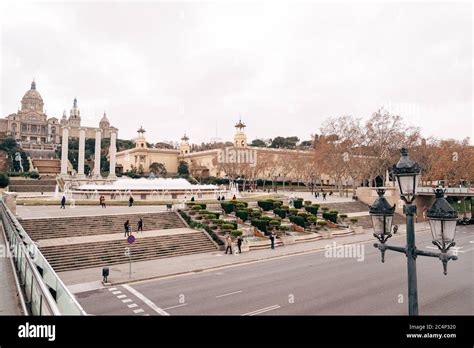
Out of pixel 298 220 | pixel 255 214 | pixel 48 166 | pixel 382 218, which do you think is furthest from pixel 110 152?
pixel 382 218

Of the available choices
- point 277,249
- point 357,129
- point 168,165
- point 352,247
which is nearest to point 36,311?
point 277,249

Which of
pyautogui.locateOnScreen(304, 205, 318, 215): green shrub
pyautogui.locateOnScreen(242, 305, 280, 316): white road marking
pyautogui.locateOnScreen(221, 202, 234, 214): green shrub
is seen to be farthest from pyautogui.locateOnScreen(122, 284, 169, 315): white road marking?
pyautogui.locateOnScreen(304, 205, 318, 215): green shrub

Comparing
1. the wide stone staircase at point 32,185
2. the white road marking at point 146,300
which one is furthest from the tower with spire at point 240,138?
the white road marking at point 146,300

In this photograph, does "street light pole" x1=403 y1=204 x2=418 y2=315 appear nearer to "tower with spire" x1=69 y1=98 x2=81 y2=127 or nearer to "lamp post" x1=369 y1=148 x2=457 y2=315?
"lamp post" x1=369 y1=148 x2=457 y2=315

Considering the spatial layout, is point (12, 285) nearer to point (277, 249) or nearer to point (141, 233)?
point (141, 233)

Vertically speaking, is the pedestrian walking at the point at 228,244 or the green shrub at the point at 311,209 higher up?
the green shrub at the point at 311,209

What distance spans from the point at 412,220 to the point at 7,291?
977cm

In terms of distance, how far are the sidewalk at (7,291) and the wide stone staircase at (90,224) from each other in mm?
11851

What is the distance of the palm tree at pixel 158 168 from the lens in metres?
96.7

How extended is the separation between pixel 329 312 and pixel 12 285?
10255 mm

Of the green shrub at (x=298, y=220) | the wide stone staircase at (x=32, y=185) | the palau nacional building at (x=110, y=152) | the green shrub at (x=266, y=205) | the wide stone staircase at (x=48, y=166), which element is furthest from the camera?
the wide stone staircase at (x=48, y=166)

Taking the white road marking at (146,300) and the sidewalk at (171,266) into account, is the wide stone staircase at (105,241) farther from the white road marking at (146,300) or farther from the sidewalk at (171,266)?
the white road marking at (146,300)

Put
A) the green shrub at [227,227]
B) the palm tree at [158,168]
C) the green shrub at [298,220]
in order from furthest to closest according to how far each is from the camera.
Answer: the palm tree at [158,168], the green shrub at [298,220], the green shrub at [227,227]

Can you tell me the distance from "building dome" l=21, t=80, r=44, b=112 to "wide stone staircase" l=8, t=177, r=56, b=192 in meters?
88.4
